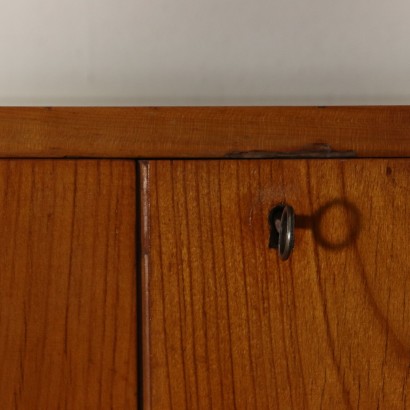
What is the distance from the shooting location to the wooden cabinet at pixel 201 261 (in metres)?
0.52

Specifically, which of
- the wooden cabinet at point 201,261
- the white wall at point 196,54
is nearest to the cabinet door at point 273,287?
the wooden cabinet at point 201,261

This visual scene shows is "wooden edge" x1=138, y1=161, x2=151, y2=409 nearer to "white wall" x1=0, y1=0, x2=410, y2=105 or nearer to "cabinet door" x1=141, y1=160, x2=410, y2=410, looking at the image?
"cabinet door" x1=141, y1=160, x2=410, y2=410

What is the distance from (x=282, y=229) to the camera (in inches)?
19.8

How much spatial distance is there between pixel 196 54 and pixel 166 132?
35 cm

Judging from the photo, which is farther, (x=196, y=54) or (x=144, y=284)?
(x=196, y=54)

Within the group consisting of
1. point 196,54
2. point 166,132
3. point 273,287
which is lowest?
point 273,287

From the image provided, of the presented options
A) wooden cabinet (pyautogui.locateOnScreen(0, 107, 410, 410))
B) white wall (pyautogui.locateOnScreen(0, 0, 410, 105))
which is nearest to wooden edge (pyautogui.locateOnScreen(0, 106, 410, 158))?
wooden cabinet (pyautogui.locateOnScreen(0, 107, 410, 410))

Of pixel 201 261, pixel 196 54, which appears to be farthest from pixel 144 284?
pixel 196 54

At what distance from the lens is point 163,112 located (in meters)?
0.53

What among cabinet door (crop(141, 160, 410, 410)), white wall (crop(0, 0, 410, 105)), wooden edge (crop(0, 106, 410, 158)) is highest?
white wall (crop(0, 0, 410, 105))

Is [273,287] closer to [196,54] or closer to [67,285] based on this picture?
[67,285]

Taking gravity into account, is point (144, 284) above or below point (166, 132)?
below

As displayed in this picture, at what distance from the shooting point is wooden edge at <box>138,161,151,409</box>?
1.71 ft

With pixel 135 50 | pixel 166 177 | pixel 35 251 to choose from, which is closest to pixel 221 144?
pixel 166 177
